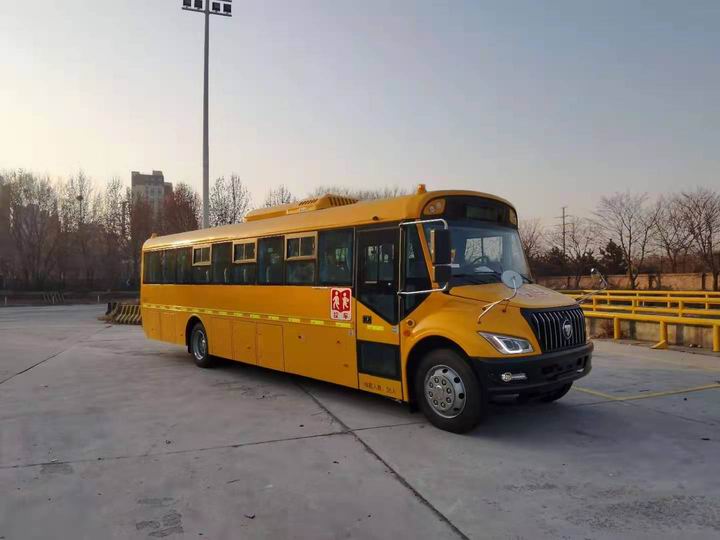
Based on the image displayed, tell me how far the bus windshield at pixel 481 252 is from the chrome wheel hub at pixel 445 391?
1.09 m

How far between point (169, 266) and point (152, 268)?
1.09 meters

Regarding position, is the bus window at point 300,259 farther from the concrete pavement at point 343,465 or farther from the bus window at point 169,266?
the bus window at point 169,266

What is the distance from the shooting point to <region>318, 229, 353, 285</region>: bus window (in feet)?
23.8

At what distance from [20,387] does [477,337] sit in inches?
319

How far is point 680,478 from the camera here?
4.62 m

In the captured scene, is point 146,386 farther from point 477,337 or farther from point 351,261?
point 477,337

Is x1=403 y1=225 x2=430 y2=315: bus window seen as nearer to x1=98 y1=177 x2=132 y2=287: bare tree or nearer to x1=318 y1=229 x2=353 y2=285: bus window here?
x1=318 y1=229 x2=353 y2=285: bus window

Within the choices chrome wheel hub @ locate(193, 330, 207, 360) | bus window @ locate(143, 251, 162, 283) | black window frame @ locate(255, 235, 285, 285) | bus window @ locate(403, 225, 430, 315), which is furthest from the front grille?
bus window @ locate(143, 251, 162, 283)

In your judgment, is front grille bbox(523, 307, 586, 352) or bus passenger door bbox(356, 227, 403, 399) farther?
bus passenger door bbox(356, 227, 403, 399)

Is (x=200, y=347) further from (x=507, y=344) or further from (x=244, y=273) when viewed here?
(x=507, y=344)

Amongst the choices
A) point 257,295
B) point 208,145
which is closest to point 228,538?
point 257,295

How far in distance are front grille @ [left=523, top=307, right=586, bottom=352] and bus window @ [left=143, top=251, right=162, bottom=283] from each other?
9785 mm

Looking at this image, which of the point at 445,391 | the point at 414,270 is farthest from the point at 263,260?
the point at 445,391

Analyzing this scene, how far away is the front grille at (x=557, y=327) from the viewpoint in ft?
18.6
